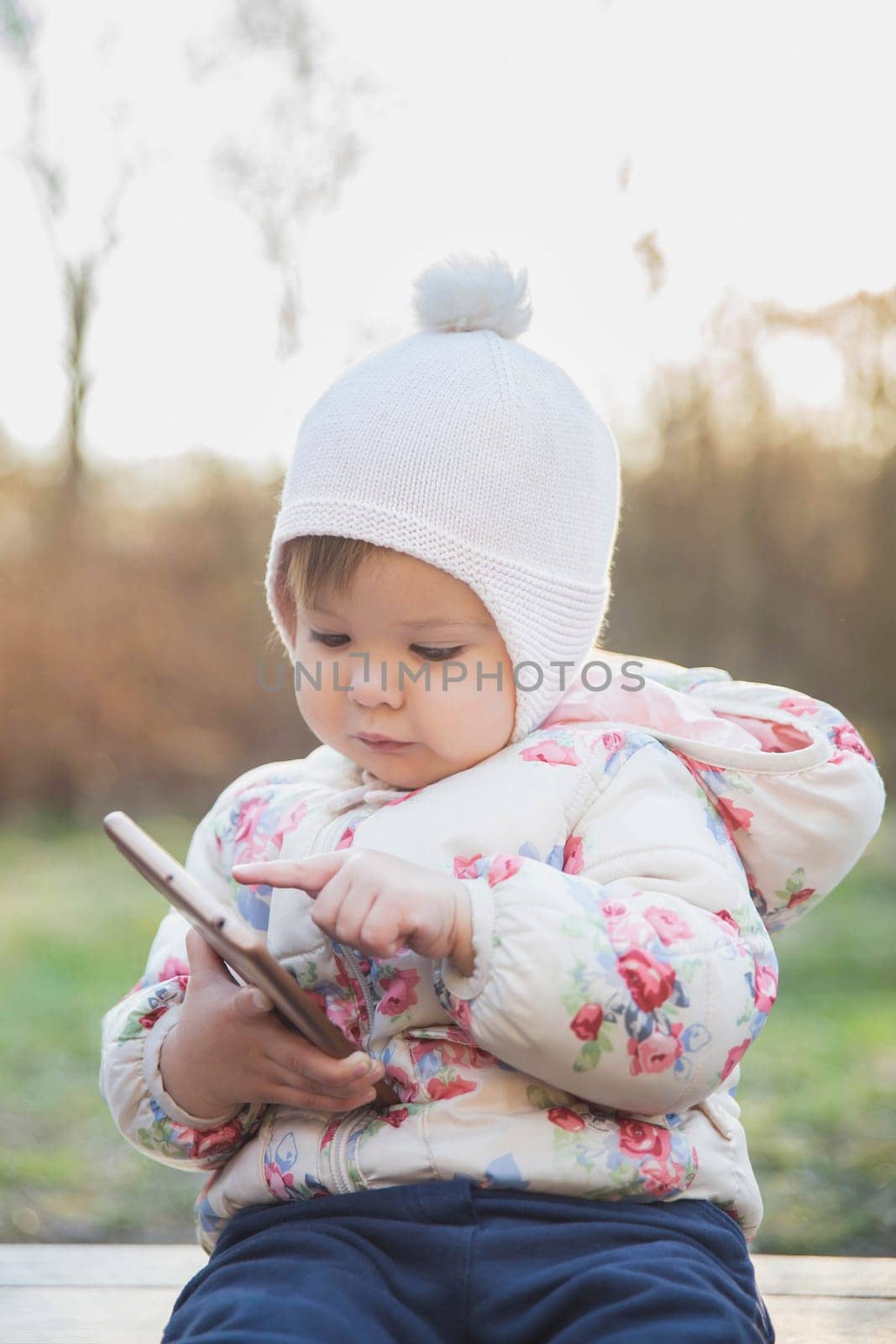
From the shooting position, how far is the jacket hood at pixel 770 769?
3.77 ft

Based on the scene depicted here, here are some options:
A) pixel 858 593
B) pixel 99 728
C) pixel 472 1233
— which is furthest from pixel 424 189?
pixel 472 1233

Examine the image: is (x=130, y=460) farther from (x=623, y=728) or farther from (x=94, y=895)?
(x=623, y=728)

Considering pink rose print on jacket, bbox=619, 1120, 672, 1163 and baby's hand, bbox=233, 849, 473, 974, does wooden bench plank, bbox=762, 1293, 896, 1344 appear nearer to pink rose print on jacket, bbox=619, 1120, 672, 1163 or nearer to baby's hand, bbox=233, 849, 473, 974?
pink rose print on jacket, bbox=619, 1120, 672, 1163

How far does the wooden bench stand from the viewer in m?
1.22

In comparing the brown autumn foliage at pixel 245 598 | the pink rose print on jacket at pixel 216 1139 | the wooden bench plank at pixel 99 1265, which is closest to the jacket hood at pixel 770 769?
the pink rose print on jacket at pixel 216 1139

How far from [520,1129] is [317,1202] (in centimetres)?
17

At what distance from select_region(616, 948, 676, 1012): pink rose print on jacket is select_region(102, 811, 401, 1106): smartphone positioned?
22 centimetres

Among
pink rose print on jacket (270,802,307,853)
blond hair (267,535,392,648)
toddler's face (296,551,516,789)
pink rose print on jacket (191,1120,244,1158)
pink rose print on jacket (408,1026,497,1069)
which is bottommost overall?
pink rose print on jacket (191,1120,244,1158)

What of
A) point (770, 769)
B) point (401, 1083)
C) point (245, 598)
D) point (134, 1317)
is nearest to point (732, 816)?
point (770, 769)

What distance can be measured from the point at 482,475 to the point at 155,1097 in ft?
1.96

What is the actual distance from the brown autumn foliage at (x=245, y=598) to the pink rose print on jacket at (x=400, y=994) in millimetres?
3375

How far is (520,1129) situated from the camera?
99cm

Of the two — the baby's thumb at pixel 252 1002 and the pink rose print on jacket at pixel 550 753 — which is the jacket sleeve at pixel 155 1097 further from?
the pink rose print on jacket at pixel 550 753

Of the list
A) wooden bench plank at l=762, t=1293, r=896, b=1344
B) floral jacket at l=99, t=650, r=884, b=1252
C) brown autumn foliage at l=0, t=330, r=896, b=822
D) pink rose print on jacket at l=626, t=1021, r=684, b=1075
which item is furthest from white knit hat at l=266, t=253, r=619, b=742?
brown autumn foliage at l=0, t=330, r=896, b=822
